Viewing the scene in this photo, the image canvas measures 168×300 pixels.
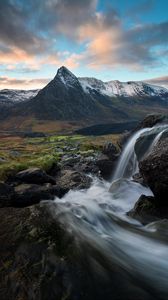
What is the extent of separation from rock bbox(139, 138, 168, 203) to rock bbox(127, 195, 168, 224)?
46 centimetres

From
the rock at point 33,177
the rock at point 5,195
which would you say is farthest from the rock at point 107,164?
the rock at point 5,195

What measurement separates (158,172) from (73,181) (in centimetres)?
1458

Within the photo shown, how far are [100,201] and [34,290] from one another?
1483 cm

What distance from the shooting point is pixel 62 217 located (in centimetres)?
1880

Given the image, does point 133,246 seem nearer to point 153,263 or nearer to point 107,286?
point 153,263

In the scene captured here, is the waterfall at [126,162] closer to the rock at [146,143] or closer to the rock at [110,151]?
the rock at [146,143]

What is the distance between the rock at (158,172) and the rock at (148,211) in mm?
465

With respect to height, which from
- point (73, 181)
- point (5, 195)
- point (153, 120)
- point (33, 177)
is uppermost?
point (153, 120)

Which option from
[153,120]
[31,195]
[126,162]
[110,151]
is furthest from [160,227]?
[110,151]

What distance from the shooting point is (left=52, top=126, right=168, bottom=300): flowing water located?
11853 mm

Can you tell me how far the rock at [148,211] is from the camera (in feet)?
64.3

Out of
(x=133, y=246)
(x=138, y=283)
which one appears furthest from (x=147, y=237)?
(x=138, y=283)

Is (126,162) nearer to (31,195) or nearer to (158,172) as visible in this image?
(31,195)

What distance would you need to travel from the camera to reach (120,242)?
1669 cm
